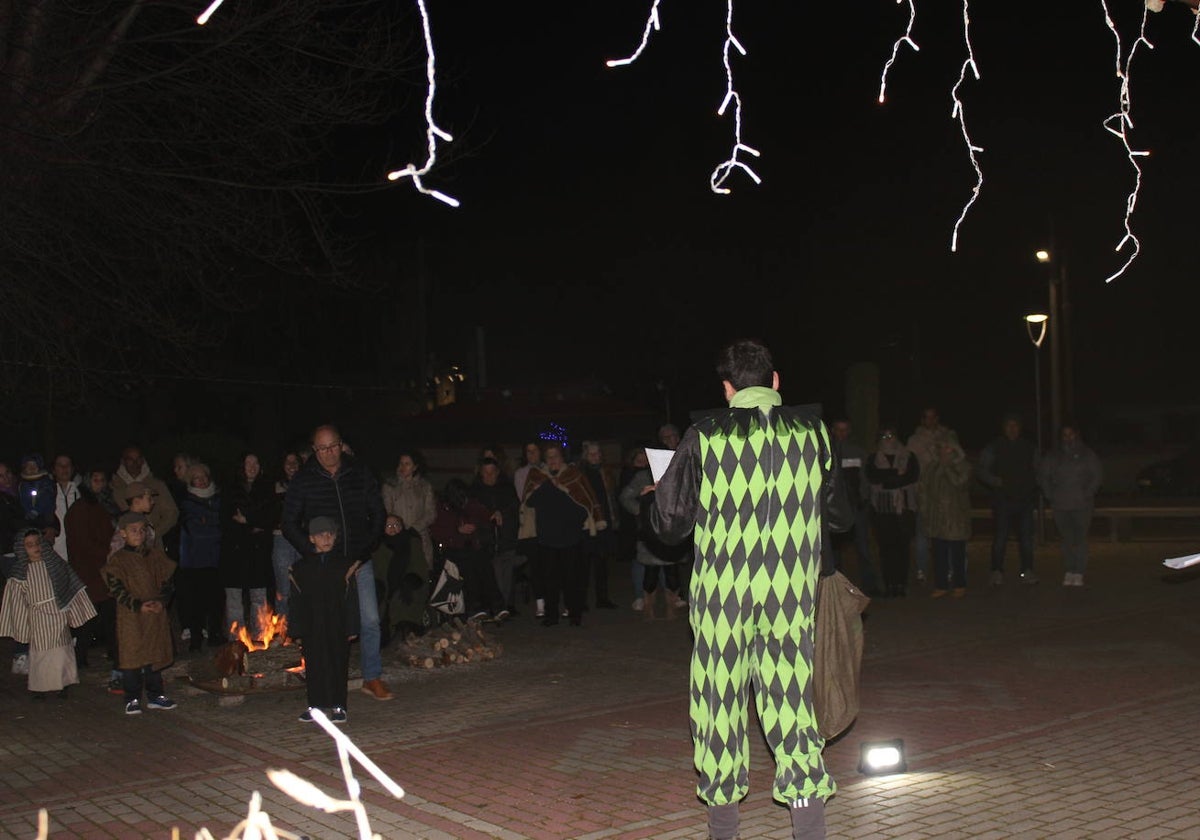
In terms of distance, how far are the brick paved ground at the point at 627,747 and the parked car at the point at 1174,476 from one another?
2038 cm

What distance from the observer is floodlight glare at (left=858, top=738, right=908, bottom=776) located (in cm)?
632

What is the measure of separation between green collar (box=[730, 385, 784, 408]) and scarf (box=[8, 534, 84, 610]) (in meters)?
6.47

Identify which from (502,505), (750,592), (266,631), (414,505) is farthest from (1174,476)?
(750,592)

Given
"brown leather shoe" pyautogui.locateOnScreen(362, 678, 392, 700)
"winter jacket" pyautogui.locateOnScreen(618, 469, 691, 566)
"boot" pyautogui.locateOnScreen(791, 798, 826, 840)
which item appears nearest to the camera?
"boot" pyautogui.locateOnScreen(791, 798, 826, 840)

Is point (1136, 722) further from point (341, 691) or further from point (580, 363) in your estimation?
point (580, 363)

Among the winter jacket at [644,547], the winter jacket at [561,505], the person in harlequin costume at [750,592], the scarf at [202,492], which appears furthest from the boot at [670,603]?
the person in harlequin costume at [750,592]

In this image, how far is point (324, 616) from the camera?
324 inches

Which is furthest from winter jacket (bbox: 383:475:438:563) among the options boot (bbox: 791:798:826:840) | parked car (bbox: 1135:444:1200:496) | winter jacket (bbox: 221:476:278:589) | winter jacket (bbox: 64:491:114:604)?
parked car (bbox: 1135:444:1200:496)

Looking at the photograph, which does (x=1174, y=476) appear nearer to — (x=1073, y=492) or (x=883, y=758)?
(x=1073, y=492)

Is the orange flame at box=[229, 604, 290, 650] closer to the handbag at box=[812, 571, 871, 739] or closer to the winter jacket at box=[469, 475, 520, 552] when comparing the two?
the winter jacket at box=[469, 475, 520, 552]

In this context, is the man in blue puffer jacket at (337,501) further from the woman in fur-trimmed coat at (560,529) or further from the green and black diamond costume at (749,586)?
the green and black diamond costume at (749,586)

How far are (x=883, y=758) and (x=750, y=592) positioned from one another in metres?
2.05

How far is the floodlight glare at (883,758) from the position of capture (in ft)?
20.7

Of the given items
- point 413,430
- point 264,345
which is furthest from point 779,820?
point 264,345
